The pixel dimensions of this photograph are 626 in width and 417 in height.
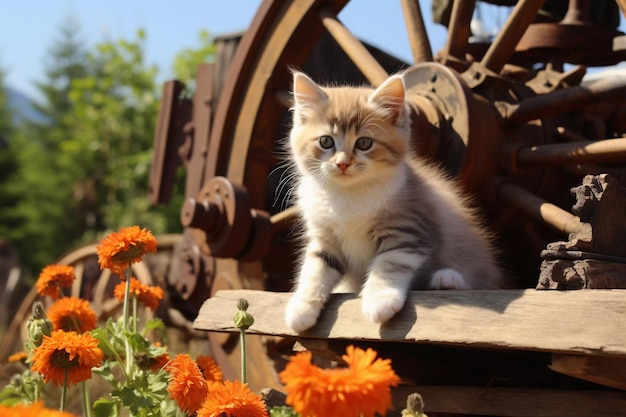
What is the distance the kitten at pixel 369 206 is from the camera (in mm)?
1906

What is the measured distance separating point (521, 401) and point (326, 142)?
81 cm

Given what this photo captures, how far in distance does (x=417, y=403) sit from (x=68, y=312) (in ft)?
3.84

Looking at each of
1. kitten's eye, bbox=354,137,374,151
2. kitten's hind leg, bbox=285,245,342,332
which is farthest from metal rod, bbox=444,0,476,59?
kitten's hind leg, bbox=285,245,342,332

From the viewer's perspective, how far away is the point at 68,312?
200 centimetres


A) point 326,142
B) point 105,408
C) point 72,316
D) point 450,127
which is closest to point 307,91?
point 326,142

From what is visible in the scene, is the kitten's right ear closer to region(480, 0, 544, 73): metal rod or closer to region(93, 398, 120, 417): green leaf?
region(480, 0, 544, 73): metal rod

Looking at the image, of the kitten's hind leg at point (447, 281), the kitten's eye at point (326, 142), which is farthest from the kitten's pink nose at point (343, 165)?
the kitten's hind leg at point (447, 281)

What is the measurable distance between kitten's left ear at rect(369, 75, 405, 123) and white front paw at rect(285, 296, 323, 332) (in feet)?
1.87

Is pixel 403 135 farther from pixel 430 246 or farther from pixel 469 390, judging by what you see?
pixel 469 390

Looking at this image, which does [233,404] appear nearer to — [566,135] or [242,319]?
[242,319]

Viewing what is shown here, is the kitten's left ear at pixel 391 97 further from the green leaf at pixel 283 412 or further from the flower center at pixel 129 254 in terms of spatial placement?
the green leaf at pixel 283 412

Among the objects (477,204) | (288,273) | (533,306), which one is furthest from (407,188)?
(288,273)

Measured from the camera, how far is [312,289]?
1.83 metres

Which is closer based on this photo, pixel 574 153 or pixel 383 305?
pixel 383 305
